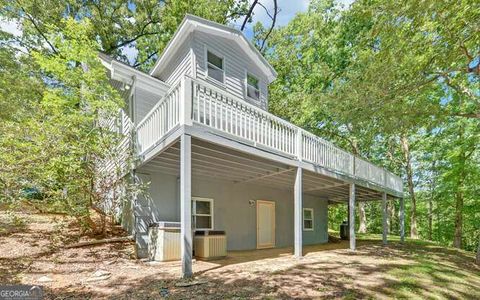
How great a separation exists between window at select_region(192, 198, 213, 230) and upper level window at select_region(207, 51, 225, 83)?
5.11 meters

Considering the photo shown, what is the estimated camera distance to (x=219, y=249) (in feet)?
27.1

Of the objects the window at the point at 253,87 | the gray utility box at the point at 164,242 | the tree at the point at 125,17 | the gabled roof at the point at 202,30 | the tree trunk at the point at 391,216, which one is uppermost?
the tree at the point at 125,17

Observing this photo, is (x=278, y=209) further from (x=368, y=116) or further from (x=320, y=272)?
(x=320, y=272)

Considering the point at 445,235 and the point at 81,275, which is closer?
the point at 81,275

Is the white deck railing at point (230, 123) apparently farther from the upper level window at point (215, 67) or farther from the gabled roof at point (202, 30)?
the gabled roof at point (202, 30)

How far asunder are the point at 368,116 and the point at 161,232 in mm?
8173

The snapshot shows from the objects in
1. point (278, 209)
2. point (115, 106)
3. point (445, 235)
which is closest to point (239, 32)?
point (115, 106)

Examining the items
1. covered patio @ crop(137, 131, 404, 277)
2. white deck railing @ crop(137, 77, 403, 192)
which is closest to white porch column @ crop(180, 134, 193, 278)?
covered patio @ crop(137, 131, 404, 277)

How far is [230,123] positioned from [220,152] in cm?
82

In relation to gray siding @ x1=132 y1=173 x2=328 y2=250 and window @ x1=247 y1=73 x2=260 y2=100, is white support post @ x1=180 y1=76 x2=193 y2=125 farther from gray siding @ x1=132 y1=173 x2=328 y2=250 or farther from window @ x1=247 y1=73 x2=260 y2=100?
window @ x1=247 y1=73 x2=260 y2=100

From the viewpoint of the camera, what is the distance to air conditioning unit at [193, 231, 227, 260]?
26.1ft

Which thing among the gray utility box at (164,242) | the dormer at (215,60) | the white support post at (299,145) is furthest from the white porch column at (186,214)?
the dormer at (215,60)

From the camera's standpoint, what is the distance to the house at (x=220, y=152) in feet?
21.4

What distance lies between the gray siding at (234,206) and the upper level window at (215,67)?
4.43m
